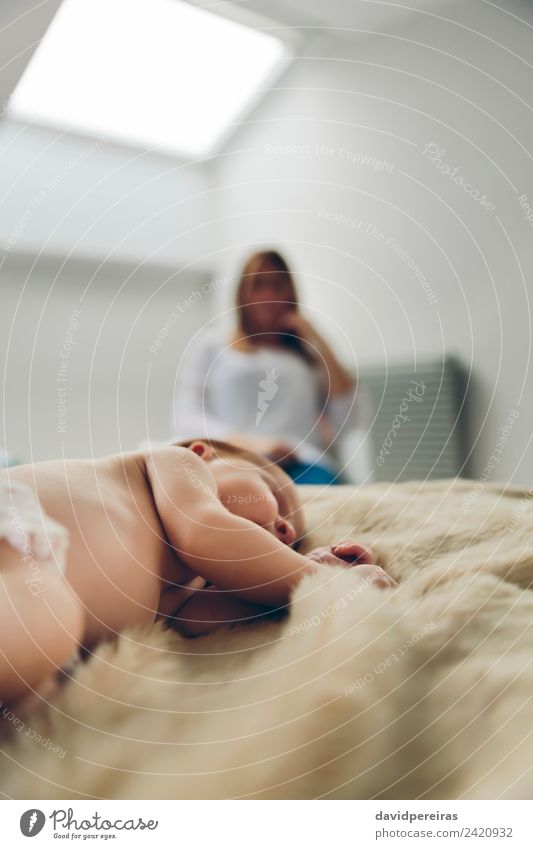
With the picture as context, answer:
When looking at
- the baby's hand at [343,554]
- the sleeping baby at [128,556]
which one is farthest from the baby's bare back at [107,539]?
the baby's hand at [343,554]

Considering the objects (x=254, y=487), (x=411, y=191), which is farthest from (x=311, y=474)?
(x=411, y=191)

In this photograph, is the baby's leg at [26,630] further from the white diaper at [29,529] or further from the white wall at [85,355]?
the white wall at [85,355]

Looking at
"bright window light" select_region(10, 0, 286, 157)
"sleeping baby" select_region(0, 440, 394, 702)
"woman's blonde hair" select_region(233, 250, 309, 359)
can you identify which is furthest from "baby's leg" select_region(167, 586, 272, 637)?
"bright window light" select_region(10, 0, 286, 157)

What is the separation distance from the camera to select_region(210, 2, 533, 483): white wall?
645 millimetres

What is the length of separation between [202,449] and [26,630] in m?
0.23

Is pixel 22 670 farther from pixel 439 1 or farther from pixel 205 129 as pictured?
pixel 439 1

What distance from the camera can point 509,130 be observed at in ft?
Answer: 2.19

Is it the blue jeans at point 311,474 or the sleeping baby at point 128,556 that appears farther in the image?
the blue jeans at point 311,474

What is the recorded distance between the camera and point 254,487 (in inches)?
24.0

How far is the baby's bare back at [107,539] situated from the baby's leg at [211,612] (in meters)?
0.02

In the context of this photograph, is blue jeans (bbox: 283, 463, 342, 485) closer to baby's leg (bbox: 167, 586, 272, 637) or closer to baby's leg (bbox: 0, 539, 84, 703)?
baby's leg (bbox: 167, 586, 272, 637)

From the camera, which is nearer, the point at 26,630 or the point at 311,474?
the point at 26,630

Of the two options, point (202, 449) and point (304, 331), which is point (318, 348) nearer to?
point (304, 331)

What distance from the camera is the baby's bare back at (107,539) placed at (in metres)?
0.49
